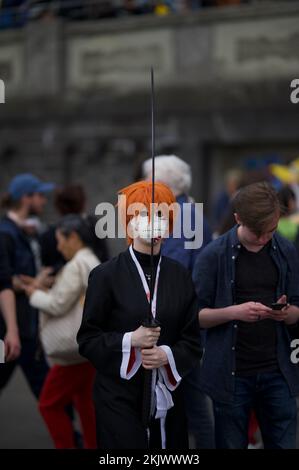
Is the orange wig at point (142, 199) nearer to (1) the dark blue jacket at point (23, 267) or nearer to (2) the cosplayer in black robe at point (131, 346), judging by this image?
(2) the cosplayer in black robe at point (131, 346)

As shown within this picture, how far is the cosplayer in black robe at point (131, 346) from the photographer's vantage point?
10.8 feet

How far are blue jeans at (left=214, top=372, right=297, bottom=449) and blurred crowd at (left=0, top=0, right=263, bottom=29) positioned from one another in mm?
10405

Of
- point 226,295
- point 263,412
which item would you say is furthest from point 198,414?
point 226,295

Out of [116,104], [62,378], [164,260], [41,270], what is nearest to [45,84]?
[116,104]

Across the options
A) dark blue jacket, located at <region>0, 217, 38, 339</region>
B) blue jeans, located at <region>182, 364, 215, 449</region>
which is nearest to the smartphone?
blue jeans, located at <region>182, 364, 215, 449</region>

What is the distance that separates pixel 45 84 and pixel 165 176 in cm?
1030

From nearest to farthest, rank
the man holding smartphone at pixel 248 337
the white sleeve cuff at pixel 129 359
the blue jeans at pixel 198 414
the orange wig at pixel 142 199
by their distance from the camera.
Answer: the white sleeve cuff at pixel 129 359, the orange wig at pixel 142 199, the man holding smartphone at pixel 248 337, the blue jeans at pixel 198 414

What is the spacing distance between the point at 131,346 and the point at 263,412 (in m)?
0.87

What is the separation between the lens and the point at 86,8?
46.9 feet

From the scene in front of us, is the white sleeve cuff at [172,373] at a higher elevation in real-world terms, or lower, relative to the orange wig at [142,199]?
lower

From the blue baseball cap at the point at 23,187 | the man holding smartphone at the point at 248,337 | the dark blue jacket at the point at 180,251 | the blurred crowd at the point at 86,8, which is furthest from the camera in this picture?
the blurred crowd at the point at 86,8

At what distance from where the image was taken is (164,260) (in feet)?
11.4

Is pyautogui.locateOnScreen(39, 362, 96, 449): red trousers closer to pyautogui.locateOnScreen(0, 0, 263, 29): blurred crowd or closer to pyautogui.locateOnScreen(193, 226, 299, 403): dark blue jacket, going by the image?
pyautogui.locateOnScreen(193, 226, 299, 403): dark blue jacket

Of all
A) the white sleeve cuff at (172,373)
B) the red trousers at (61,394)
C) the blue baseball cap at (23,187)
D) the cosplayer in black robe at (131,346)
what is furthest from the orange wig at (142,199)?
the blue baseball cap at (23,187)
